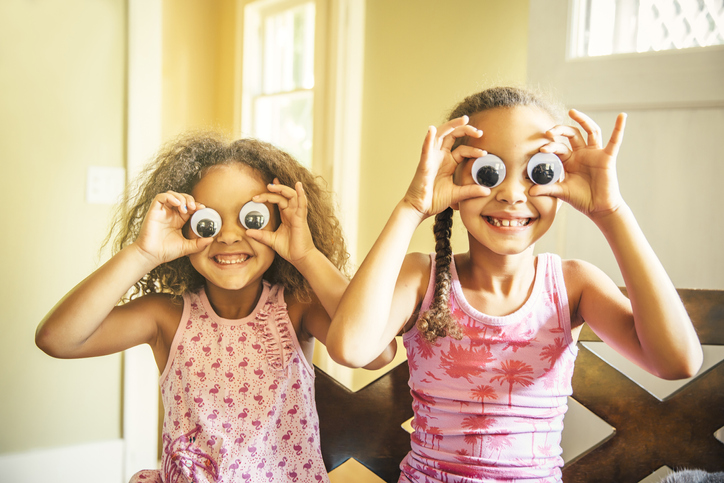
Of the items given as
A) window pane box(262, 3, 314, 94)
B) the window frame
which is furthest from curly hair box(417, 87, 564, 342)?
window pane box(262, 3, 314, 94)

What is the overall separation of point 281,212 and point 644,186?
2.55 feet

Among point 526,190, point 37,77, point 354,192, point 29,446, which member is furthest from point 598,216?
point 29,446

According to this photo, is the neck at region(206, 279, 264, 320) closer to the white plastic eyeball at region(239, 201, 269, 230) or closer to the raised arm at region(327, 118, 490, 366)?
the white plastic eyeball at region(239, 201, 269, 230)

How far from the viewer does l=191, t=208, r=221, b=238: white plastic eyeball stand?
82 centimetres

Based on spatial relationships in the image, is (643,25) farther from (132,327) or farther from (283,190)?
(132,327)

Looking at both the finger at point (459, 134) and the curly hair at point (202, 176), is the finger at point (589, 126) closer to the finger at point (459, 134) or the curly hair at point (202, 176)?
the finger at point (459, 134)

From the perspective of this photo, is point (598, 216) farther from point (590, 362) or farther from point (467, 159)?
point (590, 362)

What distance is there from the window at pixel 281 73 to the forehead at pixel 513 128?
1.42 meters

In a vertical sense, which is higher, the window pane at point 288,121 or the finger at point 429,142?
the window pane at point 288,121

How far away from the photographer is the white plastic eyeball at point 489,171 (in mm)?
724

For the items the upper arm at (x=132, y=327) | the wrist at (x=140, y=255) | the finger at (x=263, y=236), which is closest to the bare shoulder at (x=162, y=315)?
the upper arm at (x=132, y=327)

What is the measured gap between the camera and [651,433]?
0.94 m

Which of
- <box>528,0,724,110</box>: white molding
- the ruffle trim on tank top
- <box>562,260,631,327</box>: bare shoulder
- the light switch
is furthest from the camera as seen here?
the light switch

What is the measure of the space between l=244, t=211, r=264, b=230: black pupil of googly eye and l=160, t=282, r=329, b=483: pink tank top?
0.17m
